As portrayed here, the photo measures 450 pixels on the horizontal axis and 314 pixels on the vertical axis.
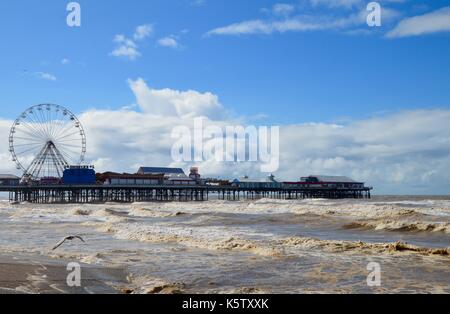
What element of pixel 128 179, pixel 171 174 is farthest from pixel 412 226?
pixel 171 174

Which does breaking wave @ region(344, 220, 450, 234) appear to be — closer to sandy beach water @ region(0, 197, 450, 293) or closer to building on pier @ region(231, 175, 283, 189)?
sandy beach water @ region(0, 197, 450, 293)

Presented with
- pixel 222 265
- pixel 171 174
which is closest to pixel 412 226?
pixel 222 265

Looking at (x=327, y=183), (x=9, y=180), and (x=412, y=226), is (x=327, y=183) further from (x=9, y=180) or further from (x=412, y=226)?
(x=412, y=226)

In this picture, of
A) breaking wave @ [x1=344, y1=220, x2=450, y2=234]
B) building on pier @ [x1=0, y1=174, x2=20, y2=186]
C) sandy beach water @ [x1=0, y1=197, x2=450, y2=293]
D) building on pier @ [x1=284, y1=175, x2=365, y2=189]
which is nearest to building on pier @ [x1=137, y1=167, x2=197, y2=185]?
building on pier @ [x1=284, y1=175, x2=365, y2=189]

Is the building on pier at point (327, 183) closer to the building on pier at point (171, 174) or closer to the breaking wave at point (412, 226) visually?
the building on pier at point (171, 174)

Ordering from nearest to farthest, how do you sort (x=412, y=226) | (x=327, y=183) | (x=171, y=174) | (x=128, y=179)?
1. (x=412, y=226)
2. (x=128, y=179)
3. (x=171, y=174)
4. (x=327, y=183)

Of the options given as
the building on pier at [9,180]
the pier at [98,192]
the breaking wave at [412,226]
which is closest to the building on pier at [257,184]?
the pier at [98,192]

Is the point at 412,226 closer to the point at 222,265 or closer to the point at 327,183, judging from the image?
the point at 222,265

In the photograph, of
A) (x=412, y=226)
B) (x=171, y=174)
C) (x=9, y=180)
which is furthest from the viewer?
(x=171, y=174)

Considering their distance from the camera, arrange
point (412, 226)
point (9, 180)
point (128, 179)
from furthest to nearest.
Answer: point (9, 180), point (128, 179), point (412, 226)

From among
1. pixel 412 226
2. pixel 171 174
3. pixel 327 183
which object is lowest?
pixel 412 226

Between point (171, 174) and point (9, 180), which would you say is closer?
point (9, 180)

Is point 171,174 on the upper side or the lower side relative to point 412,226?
upper
